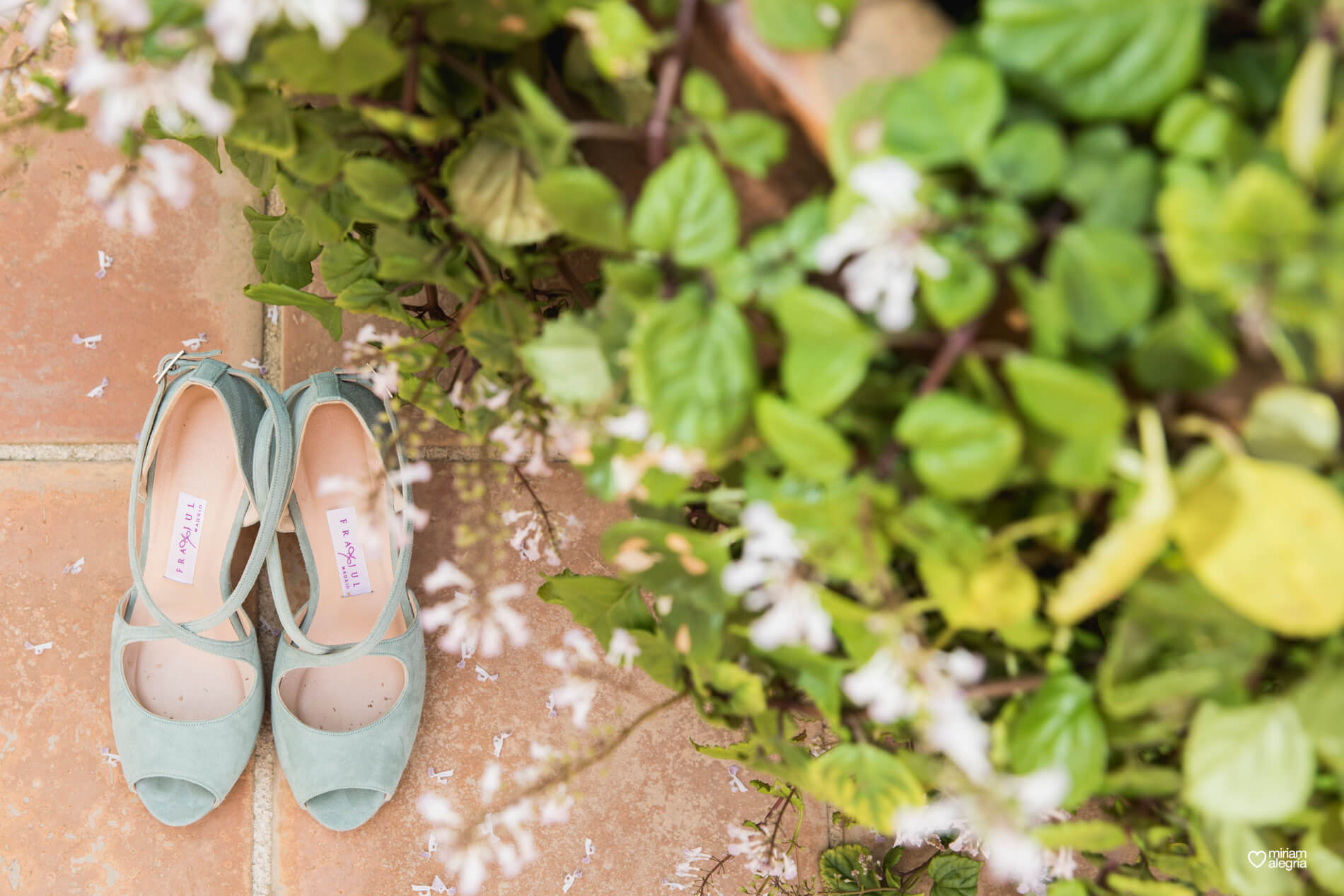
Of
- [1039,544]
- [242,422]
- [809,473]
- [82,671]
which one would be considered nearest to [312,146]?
[809,473]

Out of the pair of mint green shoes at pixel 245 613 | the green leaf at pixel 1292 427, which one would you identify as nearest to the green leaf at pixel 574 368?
the green leaf at pixel 1292 427

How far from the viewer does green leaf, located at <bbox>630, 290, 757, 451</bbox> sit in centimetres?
39

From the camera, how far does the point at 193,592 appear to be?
1.06m

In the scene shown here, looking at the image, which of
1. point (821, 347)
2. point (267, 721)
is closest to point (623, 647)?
point (821, 347)

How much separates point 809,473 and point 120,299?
3.48 feet

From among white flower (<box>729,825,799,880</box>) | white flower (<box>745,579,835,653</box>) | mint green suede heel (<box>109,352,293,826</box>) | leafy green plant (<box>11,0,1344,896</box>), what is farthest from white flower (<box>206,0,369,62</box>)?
white flower (<box>729,825,799,880</box>)

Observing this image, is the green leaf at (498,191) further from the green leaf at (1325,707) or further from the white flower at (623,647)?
the green leaf at (1325,707)

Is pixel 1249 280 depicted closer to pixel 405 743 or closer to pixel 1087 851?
pixel 1087 851

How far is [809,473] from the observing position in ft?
1.30

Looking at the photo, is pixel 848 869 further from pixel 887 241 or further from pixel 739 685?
pixel 887 241

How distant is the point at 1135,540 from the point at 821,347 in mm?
155

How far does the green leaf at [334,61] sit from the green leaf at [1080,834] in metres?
0.55

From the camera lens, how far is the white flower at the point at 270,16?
0.34 metres

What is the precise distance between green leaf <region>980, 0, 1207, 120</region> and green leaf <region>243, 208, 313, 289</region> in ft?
2.12
